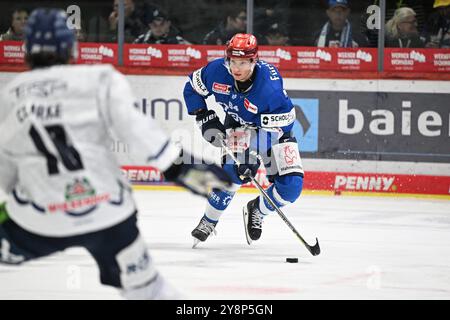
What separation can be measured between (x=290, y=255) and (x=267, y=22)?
3.75 m

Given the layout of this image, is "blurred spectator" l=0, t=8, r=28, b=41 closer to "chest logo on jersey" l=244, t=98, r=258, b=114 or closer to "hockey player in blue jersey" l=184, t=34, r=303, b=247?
"hockey player in blue jersey" l=184, t=34, r=303, b=247

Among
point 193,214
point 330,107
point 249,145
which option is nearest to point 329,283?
point 249,145

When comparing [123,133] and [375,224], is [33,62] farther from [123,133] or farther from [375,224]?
[375,224]

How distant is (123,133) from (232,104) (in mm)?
3516

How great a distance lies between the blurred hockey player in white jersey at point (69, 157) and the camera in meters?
3.09

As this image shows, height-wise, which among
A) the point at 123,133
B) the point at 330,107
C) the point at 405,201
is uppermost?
the point at 123,133

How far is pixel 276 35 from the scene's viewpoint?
9.59 m

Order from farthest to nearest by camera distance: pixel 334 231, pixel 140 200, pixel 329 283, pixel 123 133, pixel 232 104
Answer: pixel 140 200 → pixel 334 231 → pixel 232 104 → pixel 329 283 → pixel 123 133

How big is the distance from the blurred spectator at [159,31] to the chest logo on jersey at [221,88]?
3210mm

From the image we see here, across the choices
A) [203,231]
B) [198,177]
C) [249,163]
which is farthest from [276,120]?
[198,177]

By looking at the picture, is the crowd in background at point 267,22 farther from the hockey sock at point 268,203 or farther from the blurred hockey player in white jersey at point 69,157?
the blurred hockey player in white jersey at point 69,157

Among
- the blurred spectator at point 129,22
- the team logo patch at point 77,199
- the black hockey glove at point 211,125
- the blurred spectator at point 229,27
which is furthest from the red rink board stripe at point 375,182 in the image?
the team logo patch at point 77,199

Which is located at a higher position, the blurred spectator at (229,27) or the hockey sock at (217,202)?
the blurred spectator at (229,27)

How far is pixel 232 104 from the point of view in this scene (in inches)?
259
